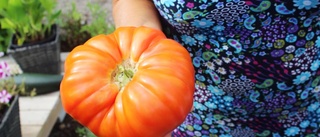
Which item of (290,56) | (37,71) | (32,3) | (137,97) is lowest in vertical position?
(37,71)

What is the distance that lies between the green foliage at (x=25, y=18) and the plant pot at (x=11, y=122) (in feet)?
2.41

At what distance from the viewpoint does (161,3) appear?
1.02 m

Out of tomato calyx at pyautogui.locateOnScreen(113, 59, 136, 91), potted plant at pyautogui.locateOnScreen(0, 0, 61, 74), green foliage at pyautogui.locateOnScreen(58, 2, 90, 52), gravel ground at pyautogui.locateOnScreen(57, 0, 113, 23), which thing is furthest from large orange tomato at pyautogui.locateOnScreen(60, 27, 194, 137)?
gravel ground at pyautogui.locateOnScreen(57, 0, 113, 23)

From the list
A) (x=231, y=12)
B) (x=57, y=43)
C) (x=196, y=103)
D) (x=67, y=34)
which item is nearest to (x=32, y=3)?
(x=57, y=43)

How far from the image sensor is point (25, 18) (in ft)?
7.68

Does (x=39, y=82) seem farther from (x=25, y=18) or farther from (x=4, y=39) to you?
(x=4, y=39)

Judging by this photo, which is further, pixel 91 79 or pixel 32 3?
pixel 32 3

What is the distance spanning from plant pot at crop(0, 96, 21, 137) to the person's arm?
73cm

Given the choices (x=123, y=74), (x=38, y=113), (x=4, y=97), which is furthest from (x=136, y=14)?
(x=38, y=113)

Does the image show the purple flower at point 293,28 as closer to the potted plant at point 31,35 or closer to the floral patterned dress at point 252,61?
the floral patterned dress at point 252,61

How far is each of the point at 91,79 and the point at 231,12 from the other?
1.16ft

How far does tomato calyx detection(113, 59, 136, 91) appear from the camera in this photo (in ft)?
2.53

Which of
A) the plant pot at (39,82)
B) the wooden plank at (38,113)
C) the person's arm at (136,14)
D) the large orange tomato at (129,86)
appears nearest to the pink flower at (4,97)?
the wooden plank at (38,113)

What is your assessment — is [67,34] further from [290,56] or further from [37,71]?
[290,56]
